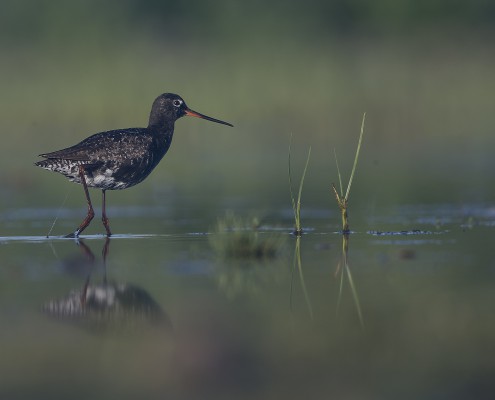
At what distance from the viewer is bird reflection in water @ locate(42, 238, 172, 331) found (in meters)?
6.20

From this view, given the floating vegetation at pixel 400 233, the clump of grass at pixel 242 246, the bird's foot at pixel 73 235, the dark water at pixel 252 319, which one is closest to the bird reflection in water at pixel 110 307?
the dark water at pixel 252 319

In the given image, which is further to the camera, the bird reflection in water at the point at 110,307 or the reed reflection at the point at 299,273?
the reed reflection at the point at 299,273

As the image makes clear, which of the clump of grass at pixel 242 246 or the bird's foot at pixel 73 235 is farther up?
the bird's foot at pixel 73 235

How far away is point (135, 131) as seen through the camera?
11570 mm

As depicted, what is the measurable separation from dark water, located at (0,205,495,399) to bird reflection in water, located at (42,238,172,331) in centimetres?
1

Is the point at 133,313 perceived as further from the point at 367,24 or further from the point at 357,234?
the point at 367,24

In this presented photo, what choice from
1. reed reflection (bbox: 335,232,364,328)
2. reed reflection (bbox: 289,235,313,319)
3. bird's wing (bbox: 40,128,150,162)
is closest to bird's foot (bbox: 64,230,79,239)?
bird's wing (bbox: 40,128,150,162)

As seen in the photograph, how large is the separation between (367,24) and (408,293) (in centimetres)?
2404

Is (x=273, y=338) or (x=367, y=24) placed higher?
(x=367, y=24)

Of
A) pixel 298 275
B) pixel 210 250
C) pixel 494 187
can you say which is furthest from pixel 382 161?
pixel 298 275

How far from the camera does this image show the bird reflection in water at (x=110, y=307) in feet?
20.4

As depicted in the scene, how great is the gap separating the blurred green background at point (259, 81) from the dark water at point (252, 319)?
28.7 feet

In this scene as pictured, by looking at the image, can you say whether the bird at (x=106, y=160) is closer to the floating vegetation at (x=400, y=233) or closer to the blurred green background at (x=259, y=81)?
the floating vegetation at (x=400, y=233)

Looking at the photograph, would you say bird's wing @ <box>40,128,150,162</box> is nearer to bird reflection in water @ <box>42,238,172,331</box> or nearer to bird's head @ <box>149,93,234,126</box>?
bird's head @ <box>149,93,234,126</box>
